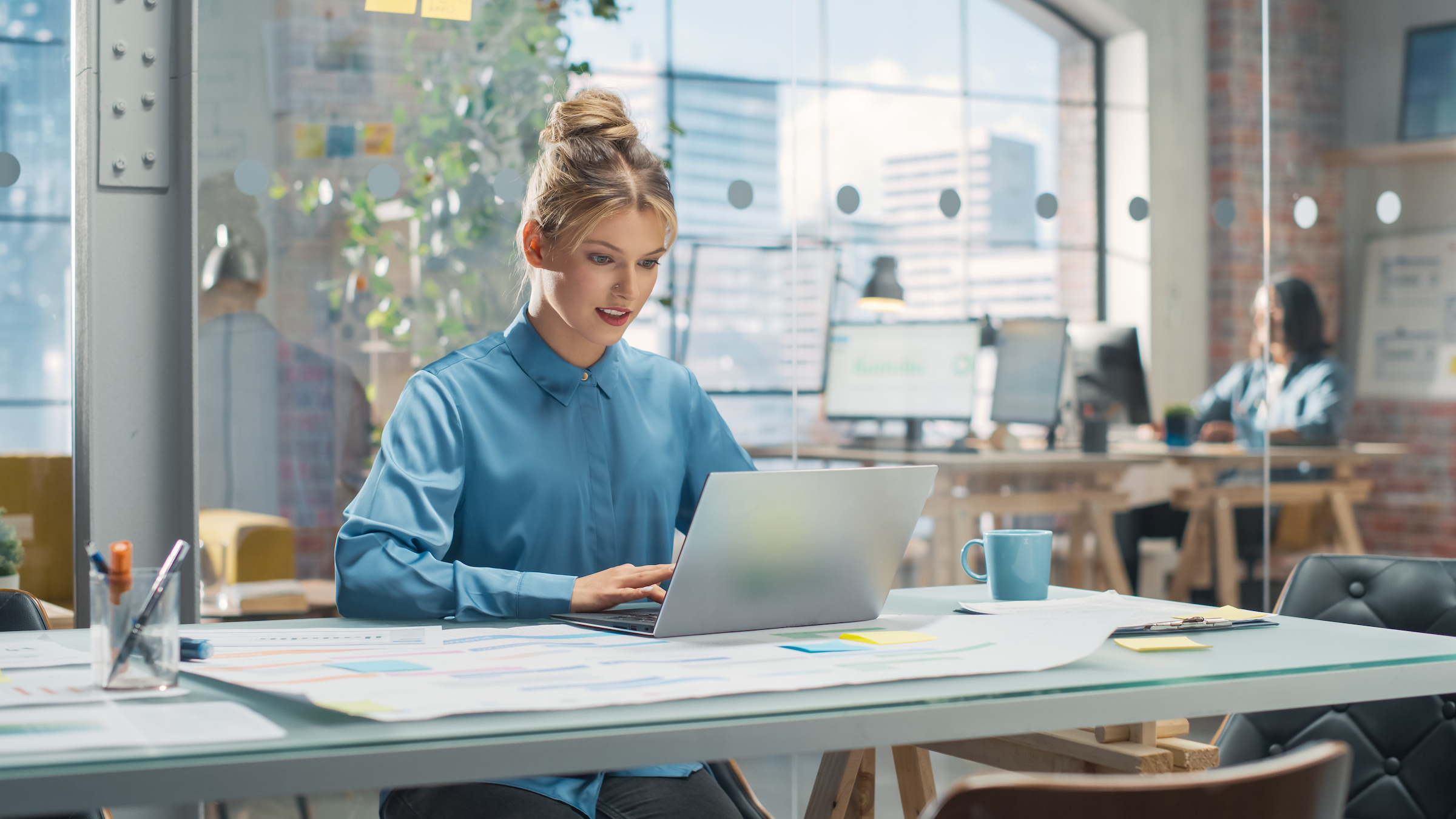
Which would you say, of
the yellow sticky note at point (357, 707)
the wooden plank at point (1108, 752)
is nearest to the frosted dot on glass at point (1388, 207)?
the wooden plank at point (1108, 752)

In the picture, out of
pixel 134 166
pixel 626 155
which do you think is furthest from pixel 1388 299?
pixel 134 166

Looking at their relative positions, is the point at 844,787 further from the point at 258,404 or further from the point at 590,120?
the point at 258,404

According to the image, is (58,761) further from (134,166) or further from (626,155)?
(134,166)

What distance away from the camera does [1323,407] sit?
406 cm

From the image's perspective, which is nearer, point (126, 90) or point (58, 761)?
point (58, 761)

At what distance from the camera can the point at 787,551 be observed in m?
1.38

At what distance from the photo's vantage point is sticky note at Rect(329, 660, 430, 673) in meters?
1.17

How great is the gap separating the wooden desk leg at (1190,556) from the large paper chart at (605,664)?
2.80m

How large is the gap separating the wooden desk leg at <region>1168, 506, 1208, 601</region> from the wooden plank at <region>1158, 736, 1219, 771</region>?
9.09ft

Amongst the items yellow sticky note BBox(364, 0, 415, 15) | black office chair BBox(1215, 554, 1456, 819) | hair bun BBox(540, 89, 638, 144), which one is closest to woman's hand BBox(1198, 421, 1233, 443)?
black office chair BBox(1215, 554, 1456, 819)

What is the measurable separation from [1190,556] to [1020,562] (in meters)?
2.68

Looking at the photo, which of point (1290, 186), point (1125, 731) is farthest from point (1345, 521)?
point (1125, 731)

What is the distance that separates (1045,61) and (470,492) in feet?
9.56

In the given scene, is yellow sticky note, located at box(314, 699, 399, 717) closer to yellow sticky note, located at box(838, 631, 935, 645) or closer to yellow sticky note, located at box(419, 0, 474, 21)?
yellow sticky note, located at box(838, 631, 935, 645)
